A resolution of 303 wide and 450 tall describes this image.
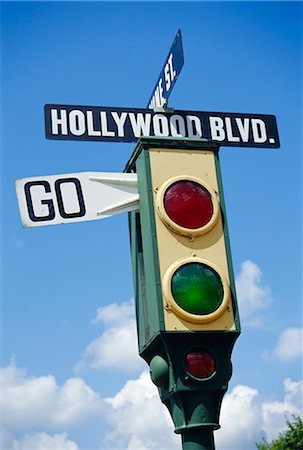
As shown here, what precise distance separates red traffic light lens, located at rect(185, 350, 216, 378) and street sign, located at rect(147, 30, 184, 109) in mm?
3051

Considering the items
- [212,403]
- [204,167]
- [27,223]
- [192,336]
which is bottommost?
[212,403]

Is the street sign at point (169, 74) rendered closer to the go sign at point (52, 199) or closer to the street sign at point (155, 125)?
the street sign at point (155, 125)

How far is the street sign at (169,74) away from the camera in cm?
729

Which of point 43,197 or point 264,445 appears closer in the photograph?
point 43,197

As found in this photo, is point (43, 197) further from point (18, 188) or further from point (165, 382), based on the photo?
point (165, 382)

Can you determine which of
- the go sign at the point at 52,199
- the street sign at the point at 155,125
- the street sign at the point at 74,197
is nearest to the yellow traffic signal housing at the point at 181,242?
the street sign at the point at 74,197

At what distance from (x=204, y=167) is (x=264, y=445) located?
94.3 ft

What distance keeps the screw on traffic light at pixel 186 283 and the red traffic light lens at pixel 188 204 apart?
0.03ft

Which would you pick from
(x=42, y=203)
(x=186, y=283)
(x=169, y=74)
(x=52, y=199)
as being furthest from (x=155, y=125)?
(x=186, y=283)

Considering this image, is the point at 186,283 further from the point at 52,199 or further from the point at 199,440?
the point at 52,199

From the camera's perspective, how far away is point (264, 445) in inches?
1288

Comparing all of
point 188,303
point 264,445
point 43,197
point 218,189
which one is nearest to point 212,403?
point 188,303

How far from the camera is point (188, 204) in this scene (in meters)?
6.64

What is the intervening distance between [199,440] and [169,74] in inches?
159
